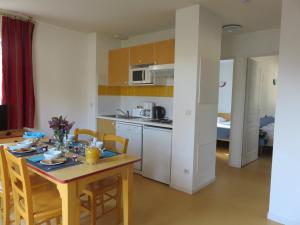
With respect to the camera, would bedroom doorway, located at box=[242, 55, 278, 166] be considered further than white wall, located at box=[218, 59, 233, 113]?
No

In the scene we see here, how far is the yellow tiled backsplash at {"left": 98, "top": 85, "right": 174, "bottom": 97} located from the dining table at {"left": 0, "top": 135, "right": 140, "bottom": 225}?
2237 millimetres

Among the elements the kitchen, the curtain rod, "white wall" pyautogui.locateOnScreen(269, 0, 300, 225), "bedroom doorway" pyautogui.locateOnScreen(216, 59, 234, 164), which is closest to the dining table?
the kitchen

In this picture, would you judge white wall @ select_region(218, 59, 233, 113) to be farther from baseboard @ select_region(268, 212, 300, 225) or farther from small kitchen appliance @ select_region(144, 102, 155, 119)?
baseboard @ select_region(268, 212, 300, 225)

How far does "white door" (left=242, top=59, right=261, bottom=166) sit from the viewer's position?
14.5 ft

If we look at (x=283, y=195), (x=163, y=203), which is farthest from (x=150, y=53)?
(x=283, y=195)

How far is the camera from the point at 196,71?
2992 mm

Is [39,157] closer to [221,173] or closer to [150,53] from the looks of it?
[150,53]

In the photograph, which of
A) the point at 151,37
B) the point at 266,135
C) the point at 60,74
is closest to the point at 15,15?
the point at 60,74

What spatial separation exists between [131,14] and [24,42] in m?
1.74

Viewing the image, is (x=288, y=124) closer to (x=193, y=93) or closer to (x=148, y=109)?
(x=193, y=93)

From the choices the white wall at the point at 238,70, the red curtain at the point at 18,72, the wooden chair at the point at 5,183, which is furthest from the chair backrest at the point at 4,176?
the white wall at the point at 238,70

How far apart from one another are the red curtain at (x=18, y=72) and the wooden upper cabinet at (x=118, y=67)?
56.3 inches

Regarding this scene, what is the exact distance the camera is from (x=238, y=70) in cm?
434

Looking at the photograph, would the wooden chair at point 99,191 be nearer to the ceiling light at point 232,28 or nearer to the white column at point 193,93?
the white column at point 193,93
